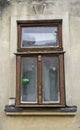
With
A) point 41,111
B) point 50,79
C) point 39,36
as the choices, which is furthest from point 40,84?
point 39,36

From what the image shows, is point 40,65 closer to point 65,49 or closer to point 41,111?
point 65,49

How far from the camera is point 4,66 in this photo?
6.20m

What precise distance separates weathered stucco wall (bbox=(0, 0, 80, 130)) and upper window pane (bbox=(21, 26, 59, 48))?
173 millimetres

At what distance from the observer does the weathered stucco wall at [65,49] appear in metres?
5.95

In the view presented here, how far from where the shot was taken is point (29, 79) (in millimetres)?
6152

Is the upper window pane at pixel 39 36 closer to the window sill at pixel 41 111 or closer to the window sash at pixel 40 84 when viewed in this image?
the window sash at pixel 40 84

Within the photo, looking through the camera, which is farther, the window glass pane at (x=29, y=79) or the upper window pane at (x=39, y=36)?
the upper window pane at (x=39, y=36)

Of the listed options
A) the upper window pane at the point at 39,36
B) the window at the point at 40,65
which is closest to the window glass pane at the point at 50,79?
the window at the point at 40,65

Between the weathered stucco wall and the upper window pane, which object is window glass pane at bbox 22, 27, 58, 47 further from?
the weathered stucco wall

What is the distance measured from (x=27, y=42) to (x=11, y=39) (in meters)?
0.29

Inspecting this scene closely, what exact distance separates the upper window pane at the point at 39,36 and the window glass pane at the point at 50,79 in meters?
0.30

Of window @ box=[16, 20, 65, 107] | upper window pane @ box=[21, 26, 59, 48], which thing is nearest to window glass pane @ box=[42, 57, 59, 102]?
window @ box=[16, 20, 65, 107]

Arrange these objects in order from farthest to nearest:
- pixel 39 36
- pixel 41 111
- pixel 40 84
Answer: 1. pixel 39 36
2. pixel 40 84
3. pixel 41 111

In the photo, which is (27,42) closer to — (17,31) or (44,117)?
(17,31)
